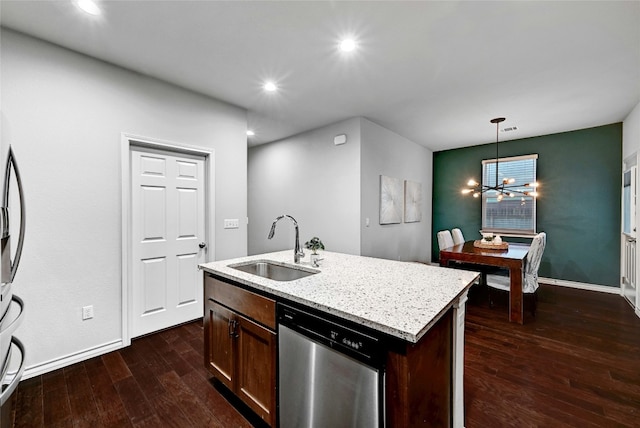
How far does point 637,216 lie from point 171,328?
5.62 metres

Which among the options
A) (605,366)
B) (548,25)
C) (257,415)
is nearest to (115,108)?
(257,415)

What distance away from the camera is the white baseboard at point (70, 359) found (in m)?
2.05

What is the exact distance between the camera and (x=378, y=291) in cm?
135

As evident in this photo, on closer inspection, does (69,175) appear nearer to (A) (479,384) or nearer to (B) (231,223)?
(B) (231,223)

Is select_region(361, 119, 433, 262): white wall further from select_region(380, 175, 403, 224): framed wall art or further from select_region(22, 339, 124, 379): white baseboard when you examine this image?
select_region(22, 339, 124, 379): white baseboard

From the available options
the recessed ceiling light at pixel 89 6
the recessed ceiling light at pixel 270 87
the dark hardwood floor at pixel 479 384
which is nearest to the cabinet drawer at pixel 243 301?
the dark hardwood floor at pixel 479 384

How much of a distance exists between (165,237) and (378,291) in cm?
244

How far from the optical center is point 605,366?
2.16m

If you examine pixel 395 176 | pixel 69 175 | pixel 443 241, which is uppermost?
pixel 395 176

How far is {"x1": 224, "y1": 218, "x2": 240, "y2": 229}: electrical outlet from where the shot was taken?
129 inches

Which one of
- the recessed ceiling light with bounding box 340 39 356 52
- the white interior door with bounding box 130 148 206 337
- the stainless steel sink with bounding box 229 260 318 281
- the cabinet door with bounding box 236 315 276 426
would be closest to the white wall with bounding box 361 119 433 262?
the recessed ceiling light with bounding box 340 39 356 52

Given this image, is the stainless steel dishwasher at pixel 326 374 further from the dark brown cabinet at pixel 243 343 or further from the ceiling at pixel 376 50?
the ceiling at pixel 376 50

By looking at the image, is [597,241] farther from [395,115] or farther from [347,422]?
[347,422]

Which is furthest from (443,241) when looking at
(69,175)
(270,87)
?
(69,175)
